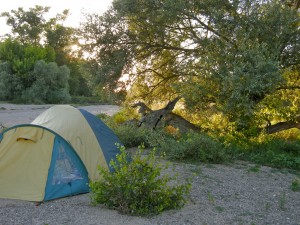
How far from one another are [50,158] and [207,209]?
2.88m

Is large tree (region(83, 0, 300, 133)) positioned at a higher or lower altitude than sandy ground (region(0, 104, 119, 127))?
higher

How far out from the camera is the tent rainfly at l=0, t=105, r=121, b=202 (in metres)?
6.90

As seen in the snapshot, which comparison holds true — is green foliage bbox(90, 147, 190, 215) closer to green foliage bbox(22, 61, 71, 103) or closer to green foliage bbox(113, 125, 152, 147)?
green foliage bbox(113, 125, 152, 147)

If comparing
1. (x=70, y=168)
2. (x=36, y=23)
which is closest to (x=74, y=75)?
(x=36, y=23)

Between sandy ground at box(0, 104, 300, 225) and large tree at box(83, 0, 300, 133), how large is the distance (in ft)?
11.1

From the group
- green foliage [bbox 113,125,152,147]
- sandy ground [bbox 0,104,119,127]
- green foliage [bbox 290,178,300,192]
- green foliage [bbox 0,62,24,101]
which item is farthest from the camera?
green foliage [bbox 0,62,24,101]

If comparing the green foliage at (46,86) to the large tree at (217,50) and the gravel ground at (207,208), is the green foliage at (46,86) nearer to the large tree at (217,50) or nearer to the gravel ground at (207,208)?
the large tree at (217,50)

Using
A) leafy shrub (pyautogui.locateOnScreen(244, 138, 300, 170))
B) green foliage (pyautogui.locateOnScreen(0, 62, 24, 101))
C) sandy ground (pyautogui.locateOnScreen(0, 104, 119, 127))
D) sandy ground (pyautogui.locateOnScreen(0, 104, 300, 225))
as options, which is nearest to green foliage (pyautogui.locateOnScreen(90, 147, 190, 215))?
sandy ground (pyautogui.locateOnScreen(0, 104, 300, 225))

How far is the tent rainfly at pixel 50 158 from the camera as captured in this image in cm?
690

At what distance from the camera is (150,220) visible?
→ 18.6 feet

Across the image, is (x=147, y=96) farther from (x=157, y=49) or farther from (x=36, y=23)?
(x=36, y=23)

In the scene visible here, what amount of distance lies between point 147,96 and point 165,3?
4.26m

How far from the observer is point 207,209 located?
20.8ft

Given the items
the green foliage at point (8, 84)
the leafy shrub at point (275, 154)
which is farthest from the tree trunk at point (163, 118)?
the green foliage at point (8, 84)
